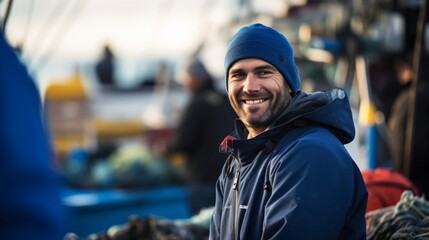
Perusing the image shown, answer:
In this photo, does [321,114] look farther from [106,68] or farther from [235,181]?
[106,68]

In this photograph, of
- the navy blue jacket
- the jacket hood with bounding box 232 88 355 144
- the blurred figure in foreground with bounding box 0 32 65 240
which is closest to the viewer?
the blurred figure in foreground with bounding box 0 32 65 240

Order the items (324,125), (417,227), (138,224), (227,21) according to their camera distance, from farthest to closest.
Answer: (227,21), (138,224), (417,227), (324,125)

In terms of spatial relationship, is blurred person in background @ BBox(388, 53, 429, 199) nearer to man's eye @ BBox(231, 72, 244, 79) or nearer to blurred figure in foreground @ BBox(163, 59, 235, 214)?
blurred figure in foreground @ BBox(163, 59, 235, 214)

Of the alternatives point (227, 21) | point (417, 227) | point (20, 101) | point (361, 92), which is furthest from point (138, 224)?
point (227, 21)

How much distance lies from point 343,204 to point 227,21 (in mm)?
10297

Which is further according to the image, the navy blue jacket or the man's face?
the man's face

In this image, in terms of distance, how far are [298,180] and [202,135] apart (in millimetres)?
4690

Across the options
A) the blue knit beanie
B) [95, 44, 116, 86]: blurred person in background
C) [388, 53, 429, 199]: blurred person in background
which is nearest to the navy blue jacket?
the blue knit beanie

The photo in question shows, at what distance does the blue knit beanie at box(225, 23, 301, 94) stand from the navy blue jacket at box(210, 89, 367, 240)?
10cm

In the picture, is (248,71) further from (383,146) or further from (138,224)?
(383,146)

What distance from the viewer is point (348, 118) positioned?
320 centimetres

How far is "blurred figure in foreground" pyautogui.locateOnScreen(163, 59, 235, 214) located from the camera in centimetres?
746

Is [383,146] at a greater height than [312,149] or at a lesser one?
lesser

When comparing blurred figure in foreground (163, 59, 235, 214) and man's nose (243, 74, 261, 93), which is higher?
man's nose (243, 74, 261, 93)
